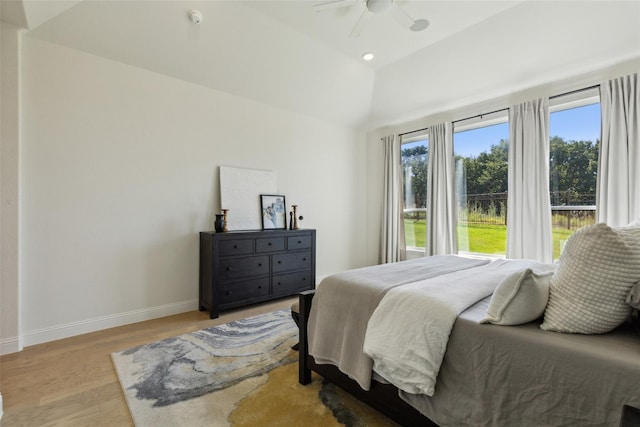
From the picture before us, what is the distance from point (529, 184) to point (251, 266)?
331 centimetres

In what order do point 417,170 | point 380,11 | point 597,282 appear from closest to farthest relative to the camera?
point 597,282 → point 380,11 → point 417,170

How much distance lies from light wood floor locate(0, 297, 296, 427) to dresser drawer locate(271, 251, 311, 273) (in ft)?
3.22

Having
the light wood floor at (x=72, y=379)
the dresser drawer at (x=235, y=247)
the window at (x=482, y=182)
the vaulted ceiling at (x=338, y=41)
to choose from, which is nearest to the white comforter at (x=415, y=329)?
the light wood floor at (x=72, y=379)

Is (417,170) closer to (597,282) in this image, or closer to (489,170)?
(489,170)

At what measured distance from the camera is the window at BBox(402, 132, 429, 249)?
460 cm

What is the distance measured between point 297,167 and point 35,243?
2911mm

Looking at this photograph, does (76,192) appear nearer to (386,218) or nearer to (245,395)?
(245,395)

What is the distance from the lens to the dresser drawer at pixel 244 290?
10.5ft

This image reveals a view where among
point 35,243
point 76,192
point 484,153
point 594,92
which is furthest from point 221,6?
point 594,92

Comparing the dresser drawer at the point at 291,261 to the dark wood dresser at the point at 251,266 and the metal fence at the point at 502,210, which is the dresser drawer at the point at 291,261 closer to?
the dark wood dresser at the point at 251,266

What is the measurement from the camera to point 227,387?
1.85 metres

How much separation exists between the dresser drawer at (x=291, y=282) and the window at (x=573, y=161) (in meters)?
2.88

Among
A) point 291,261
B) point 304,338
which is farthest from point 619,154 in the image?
point 291,261

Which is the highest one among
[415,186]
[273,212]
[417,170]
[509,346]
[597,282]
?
[417,170]
